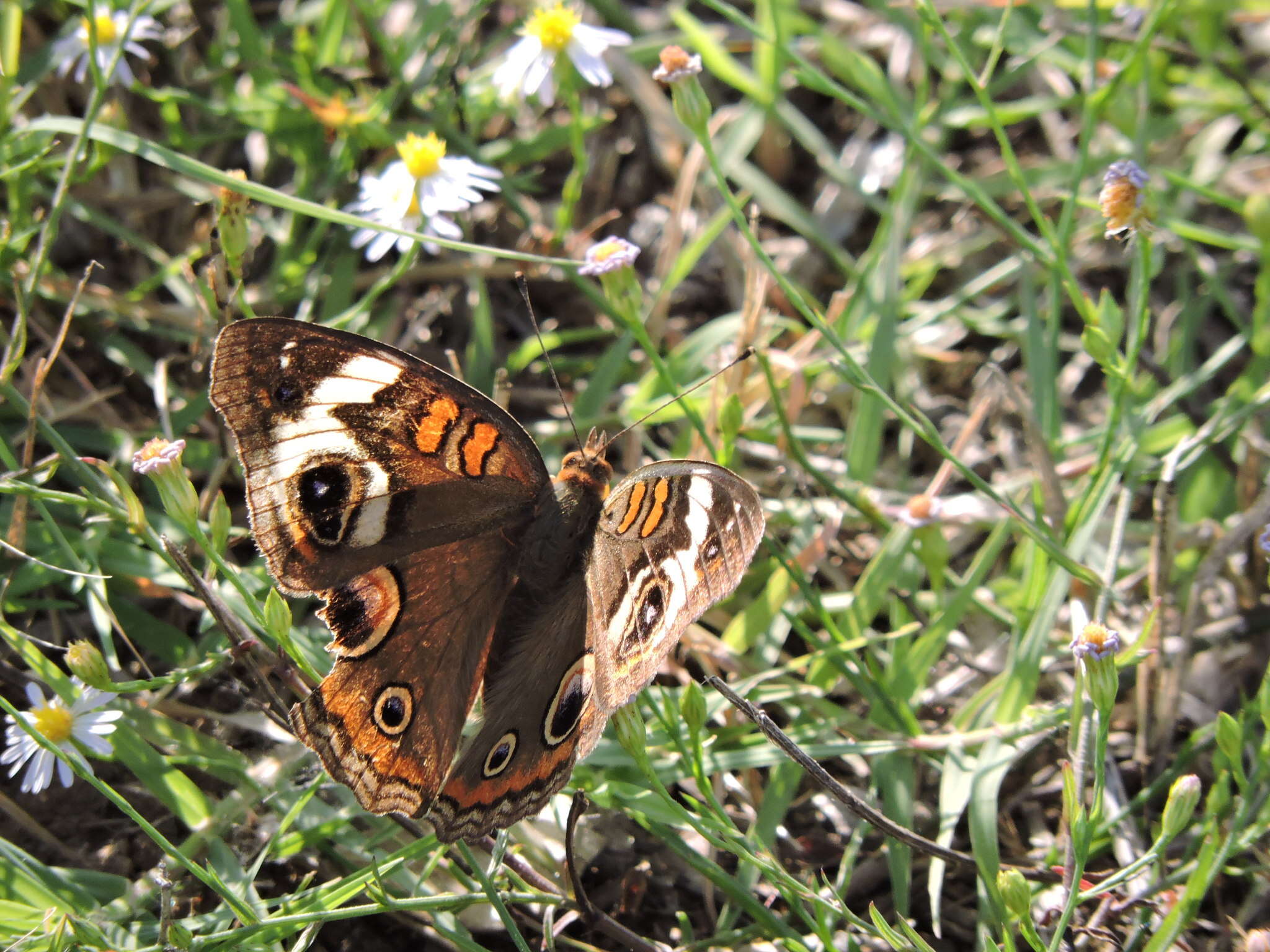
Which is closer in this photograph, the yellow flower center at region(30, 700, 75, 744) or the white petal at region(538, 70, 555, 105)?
the yellow flower center at region(30, 700, 75, 744)

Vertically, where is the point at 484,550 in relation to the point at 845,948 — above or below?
above

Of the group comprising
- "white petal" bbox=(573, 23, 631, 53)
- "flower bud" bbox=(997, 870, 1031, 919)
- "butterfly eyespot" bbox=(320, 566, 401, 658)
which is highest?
"white petal" bbox=(573, 23, 631, 53)

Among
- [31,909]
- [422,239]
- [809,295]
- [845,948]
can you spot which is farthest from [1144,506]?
[31,909]

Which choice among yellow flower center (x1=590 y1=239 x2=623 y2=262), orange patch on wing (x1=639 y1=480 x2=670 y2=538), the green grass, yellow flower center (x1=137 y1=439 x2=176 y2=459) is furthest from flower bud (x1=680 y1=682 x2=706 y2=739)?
yellow flower center (x1=137 y1=439 x2=176 y2=459)

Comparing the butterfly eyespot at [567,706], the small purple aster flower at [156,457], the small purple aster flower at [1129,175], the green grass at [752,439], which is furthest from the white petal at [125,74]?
the small purple aster flower at [1129,175]

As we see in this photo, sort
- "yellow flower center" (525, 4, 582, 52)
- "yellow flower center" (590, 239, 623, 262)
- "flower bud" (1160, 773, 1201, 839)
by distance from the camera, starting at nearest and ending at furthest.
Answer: "flower bud" (1160, 773, 1201, 839) < "yellow flower center" (590, 239, 623, 262) < "yellow flower center" (525, 4, 582, 52)

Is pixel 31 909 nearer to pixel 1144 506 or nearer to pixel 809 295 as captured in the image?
pixel 809 295

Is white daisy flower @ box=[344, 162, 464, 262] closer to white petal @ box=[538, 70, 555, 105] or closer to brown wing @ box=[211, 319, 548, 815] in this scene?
white petal @ box=[538, 70, 555, 105]
